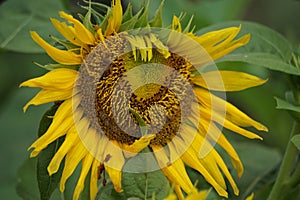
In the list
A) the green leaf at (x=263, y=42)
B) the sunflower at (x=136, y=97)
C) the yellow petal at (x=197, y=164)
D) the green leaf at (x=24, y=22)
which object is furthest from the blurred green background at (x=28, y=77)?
the yellow petal at (x=197, y=164)

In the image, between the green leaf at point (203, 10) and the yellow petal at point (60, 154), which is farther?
the green leaf at point (203, 10)

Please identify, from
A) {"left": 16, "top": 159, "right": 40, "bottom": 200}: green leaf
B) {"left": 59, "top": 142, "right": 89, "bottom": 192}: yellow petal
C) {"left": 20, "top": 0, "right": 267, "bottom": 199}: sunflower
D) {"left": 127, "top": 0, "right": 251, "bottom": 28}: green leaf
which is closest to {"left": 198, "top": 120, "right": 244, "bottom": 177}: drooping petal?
{"left": 20, "top": 0, "right": 267, "bottom": 199}: sunflower

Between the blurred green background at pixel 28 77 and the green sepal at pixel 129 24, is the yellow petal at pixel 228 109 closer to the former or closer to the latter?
the green sepal at pixel 129 24

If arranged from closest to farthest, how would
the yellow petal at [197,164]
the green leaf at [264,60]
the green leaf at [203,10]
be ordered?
1. the yellow petal at [197,164]
2. the green leaf at [264,60]
3. the green leaf at [203,10]

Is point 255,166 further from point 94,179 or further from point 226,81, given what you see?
point 94,179

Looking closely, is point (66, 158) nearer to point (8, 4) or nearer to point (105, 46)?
point (105, 46)
